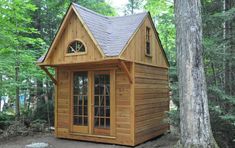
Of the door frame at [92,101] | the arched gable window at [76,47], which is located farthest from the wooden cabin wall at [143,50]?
the arched gable window at [76,47]

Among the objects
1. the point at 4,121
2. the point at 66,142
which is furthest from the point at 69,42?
the point at 4,121

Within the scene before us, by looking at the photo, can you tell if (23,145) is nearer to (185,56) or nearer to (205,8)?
(185,56)

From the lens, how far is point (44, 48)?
37.3ft

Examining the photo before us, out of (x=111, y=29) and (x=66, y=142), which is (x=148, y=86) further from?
(x=66, y=142)

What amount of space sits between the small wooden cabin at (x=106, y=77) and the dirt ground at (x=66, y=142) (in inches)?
7.1

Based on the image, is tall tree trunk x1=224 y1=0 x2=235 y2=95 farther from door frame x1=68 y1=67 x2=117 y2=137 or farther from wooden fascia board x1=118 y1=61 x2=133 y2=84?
door frame x1=68 y1=67 x2=117 y2=137

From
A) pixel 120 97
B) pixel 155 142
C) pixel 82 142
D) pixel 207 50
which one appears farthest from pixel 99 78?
pixel 207 50

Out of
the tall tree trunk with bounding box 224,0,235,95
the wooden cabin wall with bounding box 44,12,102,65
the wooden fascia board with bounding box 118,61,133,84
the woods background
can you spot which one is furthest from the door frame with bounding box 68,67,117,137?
the tall tree trunk with bounding box 224,0,235,95

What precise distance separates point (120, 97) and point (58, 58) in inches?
87.9

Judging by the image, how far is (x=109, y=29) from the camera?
8.31 m

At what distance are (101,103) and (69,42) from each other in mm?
2034

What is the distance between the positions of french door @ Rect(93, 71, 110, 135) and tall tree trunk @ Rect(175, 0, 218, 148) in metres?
2.93

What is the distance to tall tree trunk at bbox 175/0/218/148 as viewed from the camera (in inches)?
204

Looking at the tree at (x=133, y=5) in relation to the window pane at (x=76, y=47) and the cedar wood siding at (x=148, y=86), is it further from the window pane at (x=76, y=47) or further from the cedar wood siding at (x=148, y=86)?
the window pane at (x=76, y=47)
